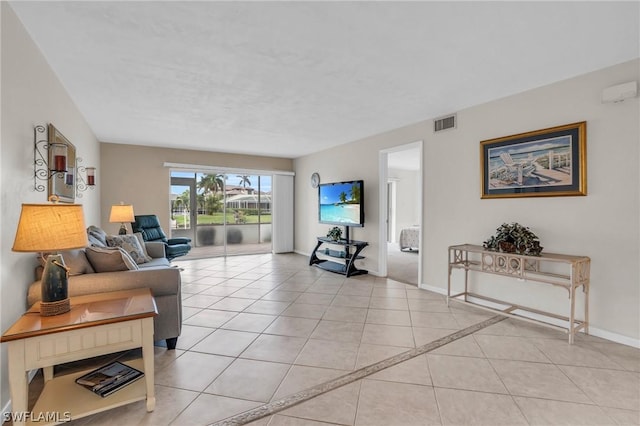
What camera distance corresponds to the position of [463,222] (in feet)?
12.2

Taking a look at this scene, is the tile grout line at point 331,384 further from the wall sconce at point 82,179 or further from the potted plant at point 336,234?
the wall sconce at point 82,179

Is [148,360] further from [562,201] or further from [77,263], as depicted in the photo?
[562,201]

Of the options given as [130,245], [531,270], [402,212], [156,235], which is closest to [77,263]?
[130,245]

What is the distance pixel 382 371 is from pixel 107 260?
2.27 metres

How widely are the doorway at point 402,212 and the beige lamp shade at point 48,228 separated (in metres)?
3.72

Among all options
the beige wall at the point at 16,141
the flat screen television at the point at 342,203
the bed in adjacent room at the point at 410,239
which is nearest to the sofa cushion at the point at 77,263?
the beige wall at the point at 16,141

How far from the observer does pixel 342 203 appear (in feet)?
17.7

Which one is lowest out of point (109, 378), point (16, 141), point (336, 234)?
point (109, 378)

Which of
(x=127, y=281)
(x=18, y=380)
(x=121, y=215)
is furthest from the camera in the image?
(x=121, y=215)

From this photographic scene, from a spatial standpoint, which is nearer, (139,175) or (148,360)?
(148,360)

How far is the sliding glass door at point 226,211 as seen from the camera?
723cm

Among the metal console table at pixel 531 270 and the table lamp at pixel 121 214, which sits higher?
the table lamp at pixel 121 214

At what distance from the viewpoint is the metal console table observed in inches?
101

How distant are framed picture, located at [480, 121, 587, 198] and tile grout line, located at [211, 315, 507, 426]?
1.56m
